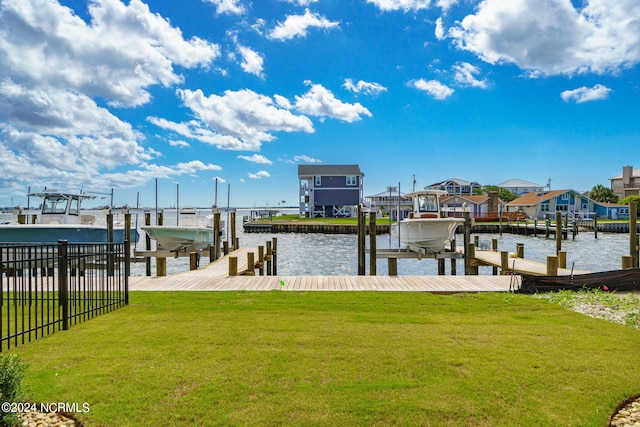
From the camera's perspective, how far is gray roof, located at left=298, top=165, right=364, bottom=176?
7150cm

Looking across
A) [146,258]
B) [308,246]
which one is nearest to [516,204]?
[308,246]

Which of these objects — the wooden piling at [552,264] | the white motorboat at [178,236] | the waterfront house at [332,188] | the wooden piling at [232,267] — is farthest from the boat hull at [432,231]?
the waterfront house at [332,188]

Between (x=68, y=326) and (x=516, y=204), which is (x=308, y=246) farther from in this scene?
(x=516, y=204)

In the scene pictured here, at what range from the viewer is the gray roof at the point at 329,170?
235 ft

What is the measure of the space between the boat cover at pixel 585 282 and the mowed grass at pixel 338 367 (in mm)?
2264

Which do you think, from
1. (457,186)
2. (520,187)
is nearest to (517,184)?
(520,187)

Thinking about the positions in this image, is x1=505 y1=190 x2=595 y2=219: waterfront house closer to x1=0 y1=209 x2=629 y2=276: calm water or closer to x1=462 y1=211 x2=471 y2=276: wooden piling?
x1=0 y1=209 x2=629 y2=276: calm water

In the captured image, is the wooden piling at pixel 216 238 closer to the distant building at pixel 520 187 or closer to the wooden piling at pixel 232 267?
the wooden piling at pixel 232 267

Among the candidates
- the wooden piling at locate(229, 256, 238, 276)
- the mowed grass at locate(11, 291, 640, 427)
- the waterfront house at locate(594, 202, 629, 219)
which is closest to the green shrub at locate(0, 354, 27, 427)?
the mowed grass at locate(11, 291, 640, 427)

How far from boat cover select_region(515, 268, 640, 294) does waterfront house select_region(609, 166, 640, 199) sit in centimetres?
10214

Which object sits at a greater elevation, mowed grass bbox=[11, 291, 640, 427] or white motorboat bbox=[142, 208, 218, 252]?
white motorboat bbox=[142, 208, 218, 252]

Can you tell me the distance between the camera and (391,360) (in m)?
5.71

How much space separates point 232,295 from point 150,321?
2768 millimetres

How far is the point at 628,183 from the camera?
97.4 metres
